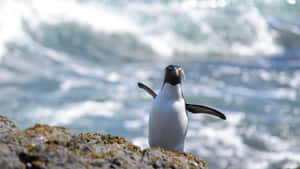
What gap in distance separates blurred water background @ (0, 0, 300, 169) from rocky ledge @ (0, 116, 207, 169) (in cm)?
559

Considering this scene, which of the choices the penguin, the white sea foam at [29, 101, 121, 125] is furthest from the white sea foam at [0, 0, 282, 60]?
the penguin

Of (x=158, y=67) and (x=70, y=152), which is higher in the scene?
(x=158, y=67)

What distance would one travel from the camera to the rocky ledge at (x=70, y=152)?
2.04 metres

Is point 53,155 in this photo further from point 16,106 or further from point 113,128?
point 16,106

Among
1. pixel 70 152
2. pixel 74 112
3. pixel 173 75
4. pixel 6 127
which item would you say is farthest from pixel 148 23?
pixel 70 152

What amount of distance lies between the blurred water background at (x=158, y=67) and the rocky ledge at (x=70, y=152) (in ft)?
18.3

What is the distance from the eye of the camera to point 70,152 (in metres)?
2.13

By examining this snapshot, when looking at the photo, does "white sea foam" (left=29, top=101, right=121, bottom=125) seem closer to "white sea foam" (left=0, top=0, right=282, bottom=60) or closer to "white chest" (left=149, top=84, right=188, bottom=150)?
"white sea foam" (left=0, top=0, right=282, bottom=60)

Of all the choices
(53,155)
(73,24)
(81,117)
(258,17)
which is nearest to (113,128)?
(81,117)

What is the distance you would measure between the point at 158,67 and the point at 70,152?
12410 mm

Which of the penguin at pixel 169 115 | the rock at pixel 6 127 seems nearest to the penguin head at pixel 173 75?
the penguin at pixel 169 115

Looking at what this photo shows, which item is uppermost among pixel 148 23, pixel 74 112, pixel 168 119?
pixel 148 23

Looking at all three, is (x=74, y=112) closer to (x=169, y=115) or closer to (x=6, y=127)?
(x=169, y=115)

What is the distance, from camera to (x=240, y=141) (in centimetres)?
883
